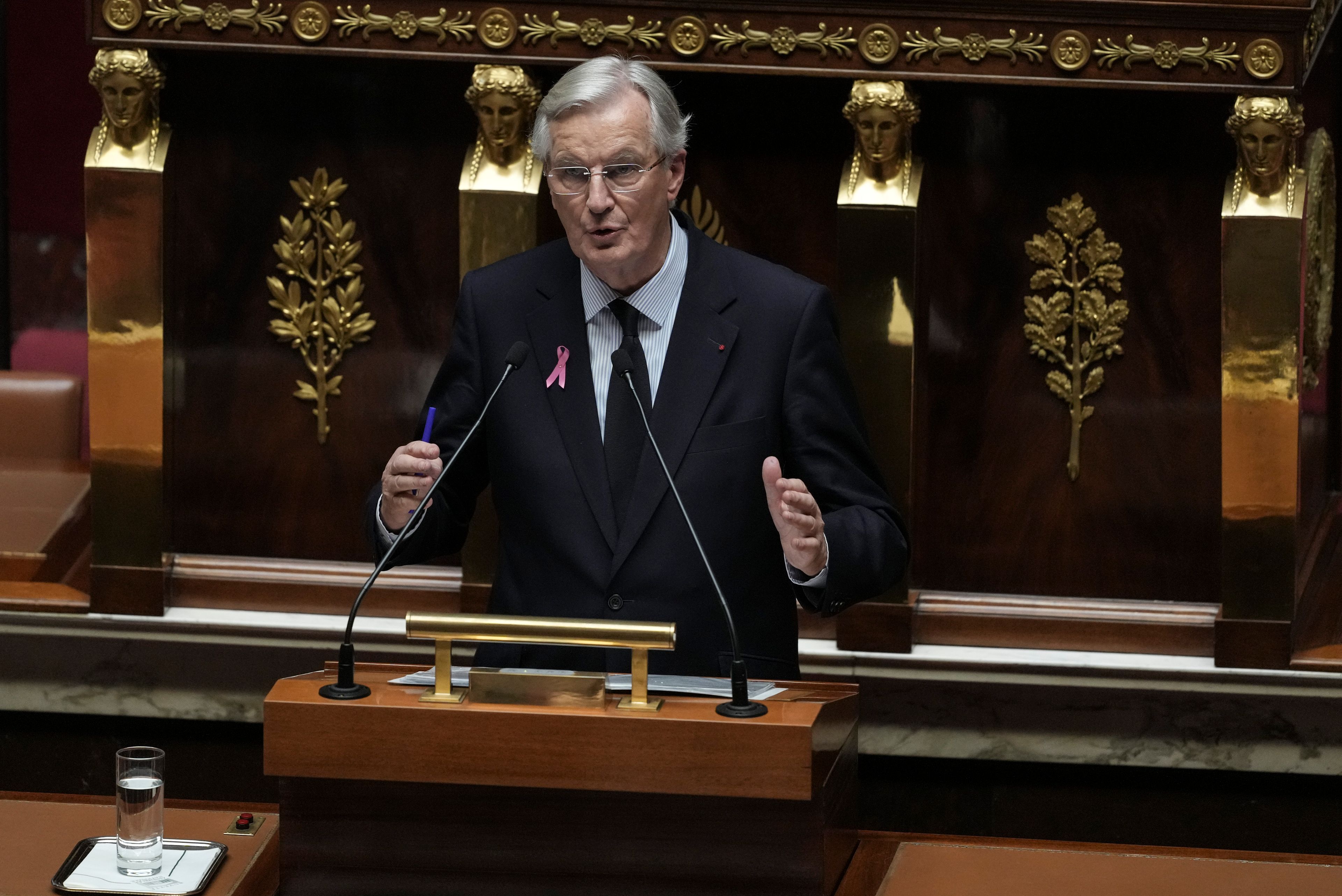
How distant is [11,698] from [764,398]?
252cm

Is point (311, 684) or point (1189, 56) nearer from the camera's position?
point (311, 684)

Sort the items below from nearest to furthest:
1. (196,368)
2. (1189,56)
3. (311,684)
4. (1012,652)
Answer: (311,684)
(1189,56)
(1012,652)
(196,368)

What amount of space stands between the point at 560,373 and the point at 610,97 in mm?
363

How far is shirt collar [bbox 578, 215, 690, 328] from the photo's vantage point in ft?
7.82

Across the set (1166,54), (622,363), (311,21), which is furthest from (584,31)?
(622,363)

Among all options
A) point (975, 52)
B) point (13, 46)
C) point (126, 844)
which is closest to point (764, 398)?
point (126, 844)

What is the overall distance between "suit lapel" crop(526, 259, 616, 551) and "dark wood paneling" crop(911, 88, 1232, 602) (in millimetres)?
1569

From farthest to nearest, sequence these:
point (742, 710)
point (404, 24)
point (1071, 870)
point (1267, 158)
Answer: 1. point (404, 24)
2. point (1267, 158)
3. point (1071, 870)
4. point (742, 710)

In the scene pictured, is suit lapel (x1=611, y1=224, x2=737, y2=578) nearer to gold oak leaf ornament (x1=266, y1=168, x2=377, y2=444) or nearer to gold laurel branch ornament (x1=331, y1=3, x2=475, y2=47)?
gold laurel branch ornament (x1=331, y1=3, x2=475, y2=47)

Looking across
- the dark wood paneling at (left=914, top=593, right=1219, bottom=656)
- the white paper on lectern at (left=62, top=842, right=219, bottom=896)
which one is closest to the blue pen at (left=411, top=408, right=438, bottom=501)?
the white paper on lectern at (left=62, top=842, right=219, bottom=896)

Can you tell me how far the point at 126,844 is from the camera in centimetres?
192

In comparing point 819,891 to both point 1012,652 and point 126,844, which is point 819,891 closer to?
point 126,844

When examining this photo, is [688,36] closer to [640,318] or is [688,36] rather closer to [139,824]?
[640,318]

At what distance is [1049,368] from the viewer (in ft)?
12.9
